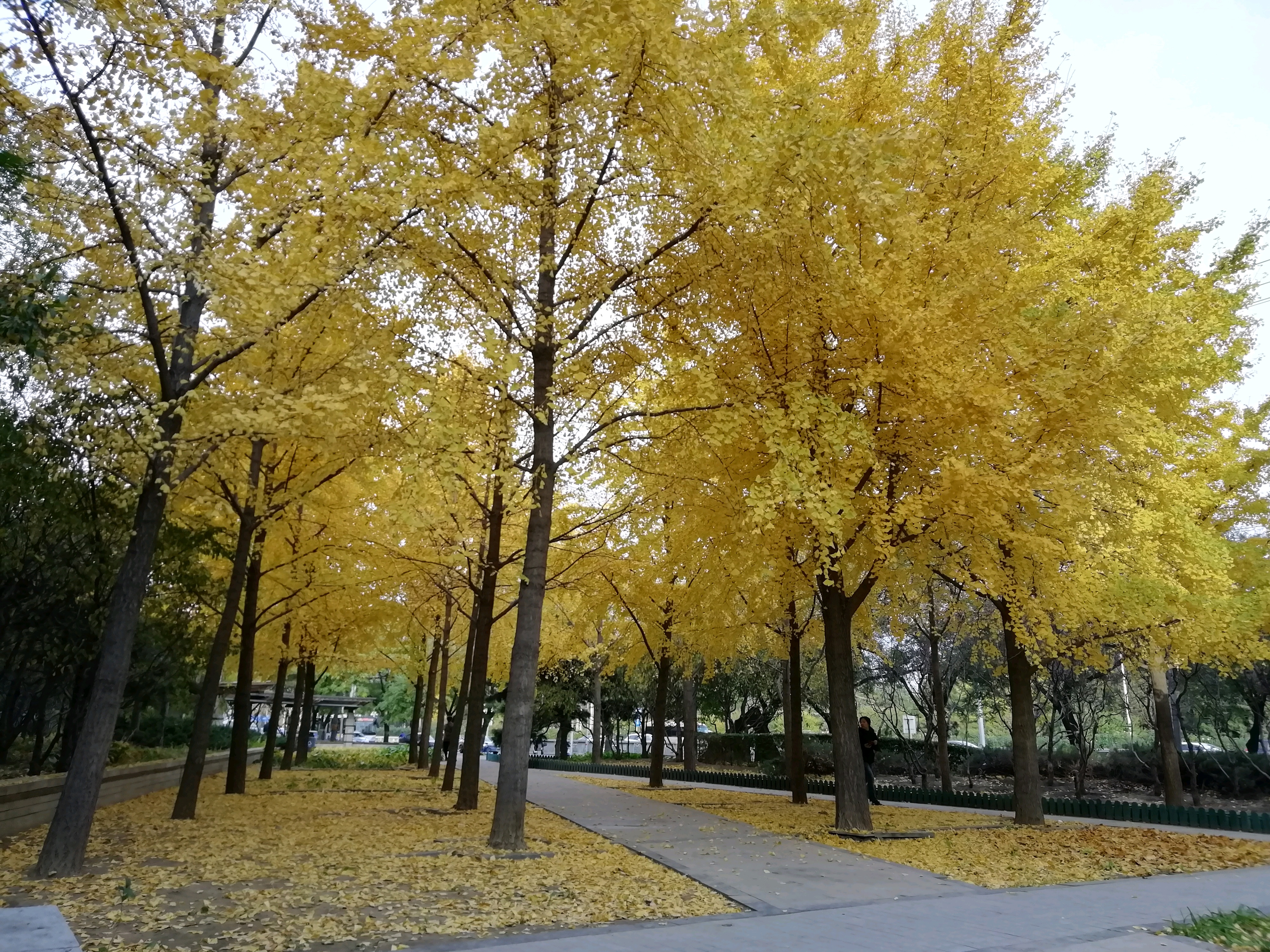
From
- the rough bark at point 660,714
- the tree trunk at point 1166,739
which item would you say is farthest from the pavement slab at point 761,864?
the tree trunk at point 1166,739

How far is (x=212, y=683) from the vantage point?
9.51 metres

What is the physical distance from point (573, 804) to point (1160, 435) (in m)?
9.36

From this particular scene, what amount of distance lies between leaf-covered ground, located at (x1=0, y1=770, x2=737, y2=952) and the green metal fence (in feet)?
24.4

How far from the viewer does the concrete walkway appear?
14.9ft

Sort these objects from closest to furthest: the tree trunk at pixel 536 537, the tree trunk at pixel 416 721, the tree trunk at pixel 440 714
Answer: the tree trunk at pixel 536 537, the tree trunk at pixel 440 714, the tree trunk at pixel 416 721

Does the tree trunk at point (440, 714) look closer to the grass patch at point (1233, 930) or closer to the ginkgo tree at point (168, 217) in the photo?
Answer: the ginkgo tree at point (168, 217)

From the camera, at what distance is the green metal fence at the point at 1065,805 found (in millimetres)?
10773

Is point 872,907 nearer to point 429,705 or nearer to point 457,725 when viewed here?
point 457,725

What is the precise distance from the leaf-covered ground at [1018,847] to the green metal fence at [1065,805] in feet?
3.05

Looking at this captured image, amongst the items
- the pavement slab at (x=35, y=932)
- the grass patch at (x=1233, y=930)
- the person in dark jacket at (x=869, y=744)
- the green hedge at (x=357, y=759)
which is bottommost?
the green hedge at (x=357, y=759)

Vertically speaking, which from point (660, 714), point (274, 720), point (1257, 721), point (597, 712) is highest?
point (1257, 721)

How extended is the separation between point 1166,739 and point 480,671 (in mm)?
11472

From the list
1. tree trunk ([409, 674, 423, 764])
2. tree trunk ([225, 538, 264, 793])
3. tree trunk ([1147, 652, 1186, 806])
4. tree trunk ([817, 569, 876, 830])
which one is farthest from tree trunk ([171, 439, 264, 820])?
A: tree trunk ([1147, 652, 1186, 806])

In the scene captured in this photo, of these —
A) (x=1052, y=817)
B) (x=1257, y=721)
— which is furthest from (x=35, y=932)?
(x=1257, y=721)
